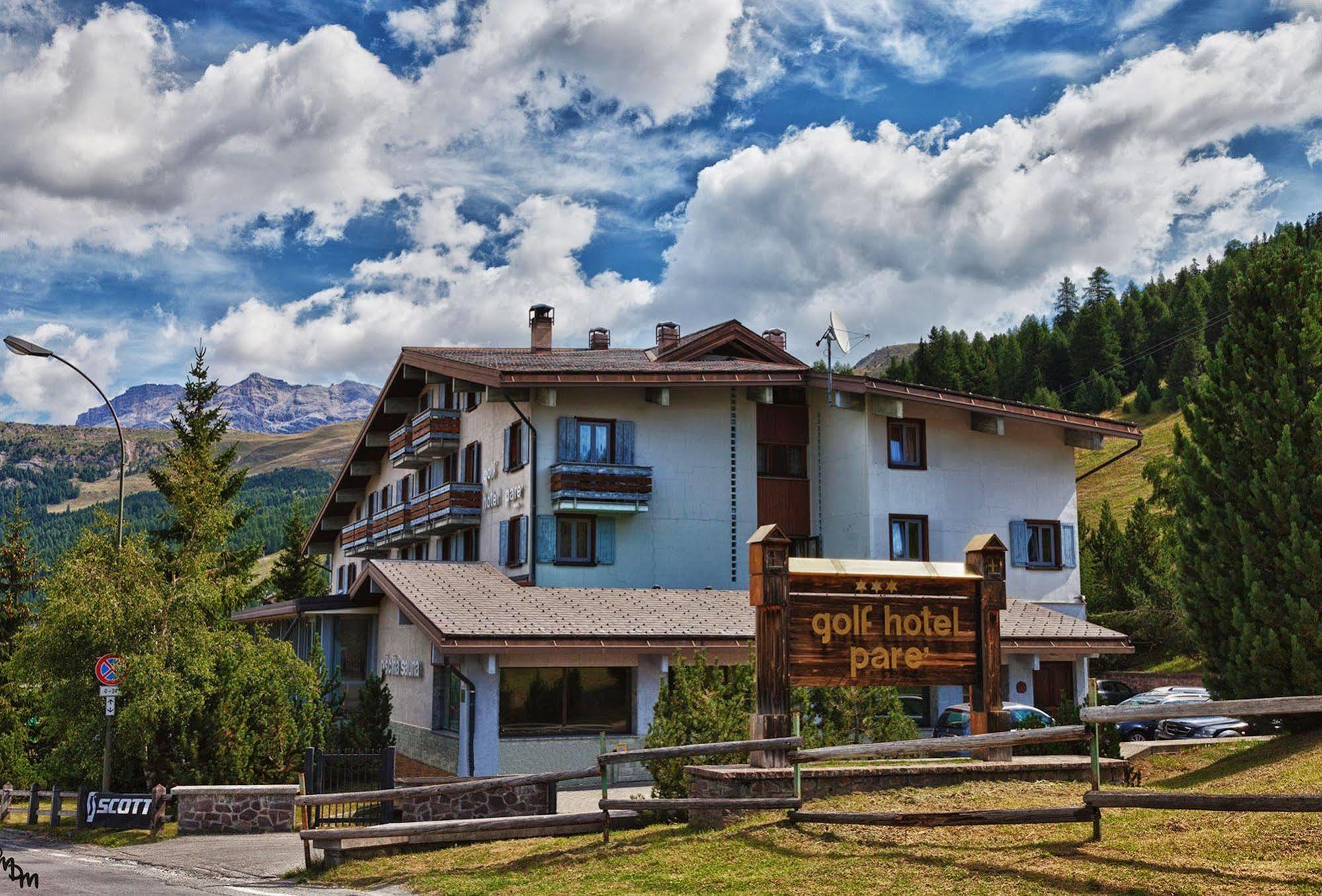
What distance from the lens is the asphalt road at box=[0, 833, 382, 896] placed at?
14.2 m

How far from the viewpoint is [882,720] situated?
19.2m

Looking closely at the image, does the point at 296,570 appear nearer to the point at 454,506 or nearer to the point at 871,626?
the point at 454,506

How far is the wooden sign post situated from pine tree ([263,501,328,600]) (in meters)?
47.1

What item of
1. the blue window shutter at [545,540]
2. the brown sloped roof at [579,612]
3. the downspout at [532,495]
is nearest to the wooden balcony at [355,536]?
the brown sloped roof at [579,612]

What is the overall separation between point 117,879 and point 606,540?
1793 cm

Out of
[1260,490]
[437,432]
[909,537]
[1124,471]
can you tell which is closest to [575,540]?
[437,432]

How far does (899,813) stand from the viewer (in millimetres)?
12273

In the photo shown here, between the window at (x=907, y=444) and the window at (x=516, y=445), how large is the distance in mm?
9794

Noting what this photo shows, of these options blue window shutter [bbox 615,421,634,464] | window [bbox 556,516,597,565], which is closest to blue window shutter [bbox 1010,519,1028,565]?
blue window shutter [bbox 615,421,634,464]

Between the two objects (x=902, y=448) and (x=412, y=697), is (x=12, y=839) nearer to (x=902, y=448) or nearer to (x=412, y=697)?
(x=412, y=697)

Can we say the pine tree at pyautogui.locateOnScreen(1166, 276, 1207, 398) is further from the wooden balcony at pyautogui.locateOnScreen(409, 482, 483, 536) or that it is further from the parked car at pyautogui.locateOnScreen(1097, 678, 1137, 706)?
the wooden balcony at pyautogui.locateOnScreen(409, 482, 483, 536)

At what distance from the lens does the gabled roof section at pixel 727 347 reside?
36.5m

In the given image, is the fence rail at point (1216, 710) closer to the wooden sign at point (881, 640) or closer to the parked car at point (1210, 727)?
the wooden sign at point (881, 640)

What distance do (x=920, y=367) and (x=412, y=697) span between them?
106762 millimetres
